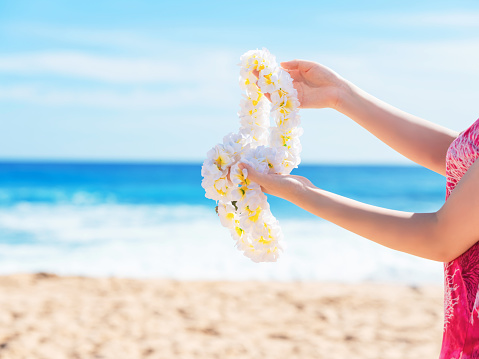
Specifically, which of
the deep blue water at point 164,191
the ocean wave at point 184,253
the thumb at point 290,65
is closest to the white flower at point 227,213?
the thumb at point 290,65

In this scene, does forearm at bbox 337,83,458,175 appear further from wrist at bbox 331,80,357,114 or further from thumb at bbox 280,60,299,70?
thumb at bbox 280,60,299,70

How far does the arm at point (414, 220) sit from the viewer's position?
1.24 metres

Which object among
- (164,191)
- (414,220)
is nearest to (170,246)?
(414,220)

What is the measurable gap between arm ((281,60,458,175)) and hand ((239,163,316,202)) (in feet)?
1.63

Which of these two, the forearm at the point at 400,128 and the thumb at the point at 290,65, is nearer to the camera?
the forearm at the point at 400,128

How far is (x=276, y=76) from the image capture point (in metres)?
1.85

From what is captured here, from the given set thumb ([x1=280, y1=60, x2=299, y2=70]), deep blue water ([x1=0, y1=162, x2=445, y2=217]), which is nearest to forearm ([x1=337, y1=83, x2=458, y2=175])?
thumb ([x1=280, y1=60, x2=299, y2=70])

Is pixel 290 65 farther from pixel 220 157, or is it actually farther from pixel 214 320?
pixel 214 320

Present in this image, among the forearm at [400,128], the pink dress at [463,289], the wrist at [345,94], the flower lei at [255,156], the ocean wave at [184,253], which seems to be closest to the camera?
the pink dress at [463,289]

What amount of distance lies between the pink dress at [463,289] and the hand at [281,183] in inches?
16.0

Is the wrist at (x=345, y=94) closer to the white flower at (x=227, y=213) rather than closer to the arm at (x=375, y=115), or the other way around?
the arm at (x=375, y=115)

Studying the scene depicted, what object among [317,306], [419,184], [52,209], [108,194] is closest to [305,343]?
[317,306]

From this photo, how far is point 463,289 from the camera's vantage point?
144 centimetres

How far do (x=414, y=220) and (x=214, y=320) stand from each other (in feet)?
12.7
